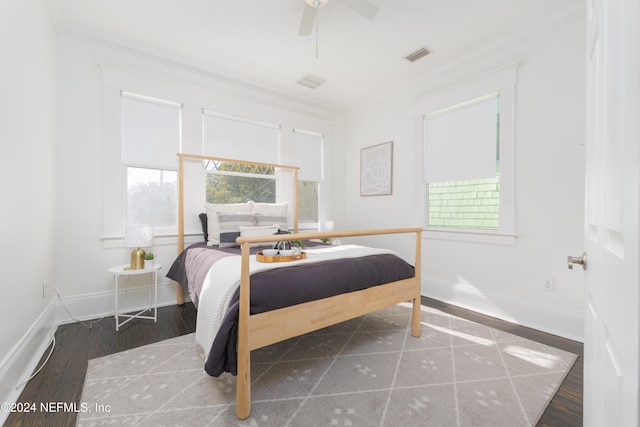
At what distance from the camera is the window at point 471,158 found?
2.68 meters

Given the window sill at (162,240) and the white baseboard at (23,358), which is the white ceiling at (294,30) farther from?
the white baseboard at (23,358)

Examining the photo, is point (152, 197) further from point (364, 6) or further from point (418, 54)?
point (418, 54)

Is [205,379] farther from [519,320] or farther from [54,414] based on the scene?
[519,320]

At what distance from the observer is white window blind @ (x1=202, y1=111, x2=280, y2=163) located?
3.32m

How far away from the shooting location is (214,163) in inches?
131

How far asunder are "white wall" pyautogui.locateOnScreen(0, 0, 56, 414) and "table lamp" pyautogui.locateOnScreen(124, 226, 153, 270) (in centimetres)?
54

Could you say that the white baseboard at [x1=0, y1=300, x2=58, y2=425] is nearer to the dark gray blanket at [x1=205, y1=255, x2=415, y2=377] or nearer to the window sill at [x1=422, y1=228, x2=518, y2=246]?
the dark gray blanket at [x1=205, y1=255, x2=415, y2=377]

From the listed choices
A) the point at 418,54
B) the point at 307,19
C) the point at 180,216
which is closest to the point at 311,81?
the point at 418,54

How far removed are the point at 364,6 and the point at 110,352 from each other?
10.2 ft

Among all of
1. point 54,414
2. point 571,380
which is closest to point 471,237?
point 571,380

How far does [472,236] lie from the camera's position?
2.94 meters

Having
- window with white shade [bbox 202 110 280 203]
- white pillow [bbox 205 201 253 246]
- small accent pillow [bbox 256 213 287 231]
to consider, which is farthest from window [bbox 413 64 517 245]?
white pillow [bbox 205 201 253 246]

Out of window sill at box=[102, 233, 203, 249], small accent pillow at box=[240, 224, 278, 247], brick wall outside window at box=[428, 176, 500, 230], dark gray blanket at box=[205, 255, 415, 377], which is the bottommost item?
dark gray blanket at box=[205, 255, 415, 377]

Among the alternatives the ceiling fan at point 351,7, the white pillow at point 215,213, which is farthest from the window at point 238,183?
the ceiling fan at point 351,7
